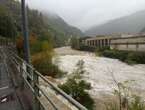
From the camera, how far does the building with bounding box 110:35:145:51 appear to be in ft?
156

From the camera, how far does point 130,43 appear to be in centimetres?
5131

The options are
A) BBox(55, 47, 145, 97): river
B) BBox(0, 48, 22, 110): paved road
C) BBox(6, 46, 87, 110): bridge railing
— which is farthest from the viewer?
BBox(55, 47, 145, 97): river

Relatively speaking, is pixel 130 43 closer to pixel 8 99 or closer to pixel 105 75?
pixel 105 75

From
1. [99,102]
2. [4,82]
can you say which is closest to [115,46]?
[99,102]

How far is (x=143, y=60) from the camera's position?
44375 mm

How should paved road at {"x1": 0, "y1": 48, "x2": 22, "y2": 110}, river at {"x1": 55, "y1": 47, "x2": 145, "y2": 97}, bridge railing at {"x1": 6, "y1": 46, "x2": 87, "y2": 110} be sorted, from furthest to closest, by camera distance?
river at {"x1": 55, "y1": 47, "x2": 145, "y2": 97} < paved road at {"x1": 0, "y1": 48, "x2": 22, "y2": 110} < bridge railing at {"x1": 6, "y1": 46, "x2": 87, "y2": 110}

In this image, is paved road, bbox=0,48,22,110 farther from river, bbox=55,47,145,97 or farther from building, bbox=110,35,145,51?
building, bbox=110,35,145,51

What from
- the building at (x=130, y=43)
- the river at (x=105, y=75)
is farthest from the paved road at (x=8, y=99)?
the building at (x=130, y=43)

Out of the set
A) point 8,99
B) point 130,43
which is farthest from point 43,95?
point 130,43

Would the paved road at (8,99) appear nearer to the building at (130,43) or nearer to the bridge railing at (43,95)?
the bridge railing at (43,95)

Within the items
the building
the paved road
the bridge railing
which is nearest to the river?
the paved road

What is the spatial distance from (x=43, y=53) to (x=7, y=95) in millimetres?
15205

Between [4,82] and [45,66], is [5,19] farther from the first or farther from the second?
[4,82]

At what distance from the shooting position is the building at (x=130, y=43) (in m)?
47.7
